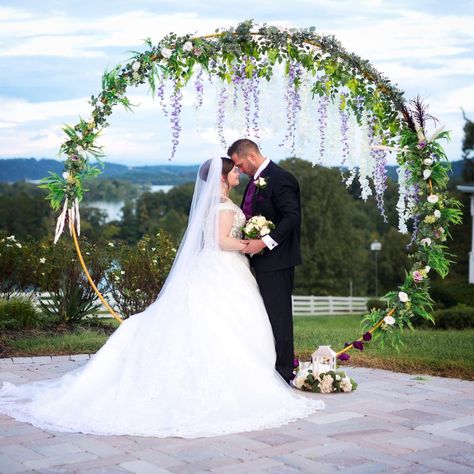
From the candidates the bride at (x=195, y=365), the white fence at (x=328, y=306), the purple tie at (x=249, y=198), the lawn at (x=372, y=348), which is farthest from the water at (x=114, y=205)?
the bride at (x=195, y=365)

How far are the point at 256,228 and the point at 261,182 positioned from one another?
456 mm

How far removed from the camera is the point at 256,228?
22.9ft

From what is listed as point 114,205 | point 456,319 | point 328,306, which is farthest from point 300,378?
point 114,205

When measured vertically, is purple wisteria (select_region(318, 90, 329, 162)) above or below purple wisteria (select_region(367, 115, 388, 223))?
above

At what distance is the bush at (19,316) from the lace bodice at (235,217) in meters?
5.48

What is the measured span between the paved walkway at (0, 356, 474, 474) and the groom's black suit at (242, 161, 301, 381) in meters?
0.77

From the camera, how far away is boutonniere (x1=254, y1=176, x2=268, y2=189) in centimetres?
716

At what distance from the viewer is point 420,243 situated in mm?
8164

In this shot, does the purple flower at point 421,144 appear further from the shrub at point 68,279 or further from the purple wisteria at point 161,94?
the shrub at point 68,279

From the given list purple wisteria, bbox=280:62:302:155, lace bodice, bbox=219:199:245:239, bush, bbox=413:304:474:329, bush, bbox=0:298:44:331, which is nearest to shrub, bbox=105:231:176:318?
bush, bbox=0:298:44:331

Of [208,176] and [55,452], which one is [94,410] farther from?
[208,176]

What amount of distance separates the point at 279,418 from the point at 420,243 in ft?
9.78

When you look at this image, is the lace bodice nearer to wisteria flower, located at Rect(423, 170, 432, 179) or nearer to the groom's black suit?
the groom's black suit

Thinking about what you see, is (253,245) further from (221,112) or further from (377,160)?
(377,160)
